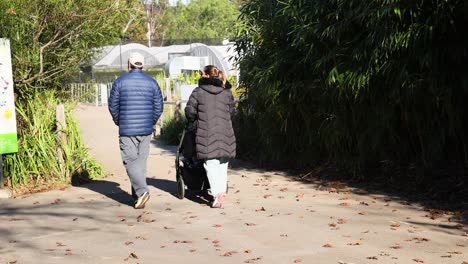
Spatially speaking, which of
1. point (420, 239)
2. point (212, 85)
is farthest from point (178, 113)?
point (420, 239)

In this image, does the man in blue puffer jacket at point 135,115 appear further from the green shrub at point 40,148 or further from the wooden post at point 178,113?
the wooden post at point 178,113

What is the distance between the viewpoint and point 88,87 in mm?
12641

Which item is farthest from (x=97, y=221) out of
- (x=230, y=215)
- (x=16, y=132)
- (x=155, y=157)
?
(x=155, y=157)

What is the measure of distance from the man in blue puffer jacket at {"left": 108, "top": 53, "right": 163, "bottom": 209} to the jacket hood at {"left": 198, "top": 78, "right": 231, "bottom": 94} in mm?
536

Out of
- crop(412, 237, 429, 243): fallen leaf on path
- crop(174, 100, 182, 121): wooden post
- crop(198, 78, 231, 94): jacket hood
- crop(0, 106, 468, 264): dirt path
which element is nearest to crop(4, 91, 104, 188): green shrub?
crop(0, 106, 468, 264): dirt path

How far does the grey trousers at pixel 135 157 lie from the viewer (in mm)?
8992

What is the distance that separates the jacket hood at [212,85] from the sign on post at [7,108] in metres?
2.55

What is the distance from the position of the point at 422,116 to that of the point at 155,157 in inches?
272

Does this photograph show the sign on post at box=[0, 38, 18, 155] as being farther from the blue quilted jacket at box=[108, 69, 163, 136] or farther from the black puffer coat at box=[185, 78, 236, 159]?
the black puffer coat at box=[185, 78, 236, 159]

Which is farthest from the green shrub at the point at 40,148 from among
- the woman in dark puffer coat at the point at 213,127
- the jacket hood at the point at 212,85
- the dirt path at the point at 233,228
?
the jacket hood at the point at 212,85

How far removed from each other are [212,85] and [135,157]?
123 centimetres

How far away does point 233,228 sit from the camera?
25.5 ft

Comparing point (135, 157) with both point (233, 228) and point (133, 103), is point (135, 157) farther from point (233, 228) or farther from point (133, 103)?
point (233, 228)

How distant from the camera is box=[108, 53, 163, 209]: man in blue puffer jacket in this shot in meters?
8.92
